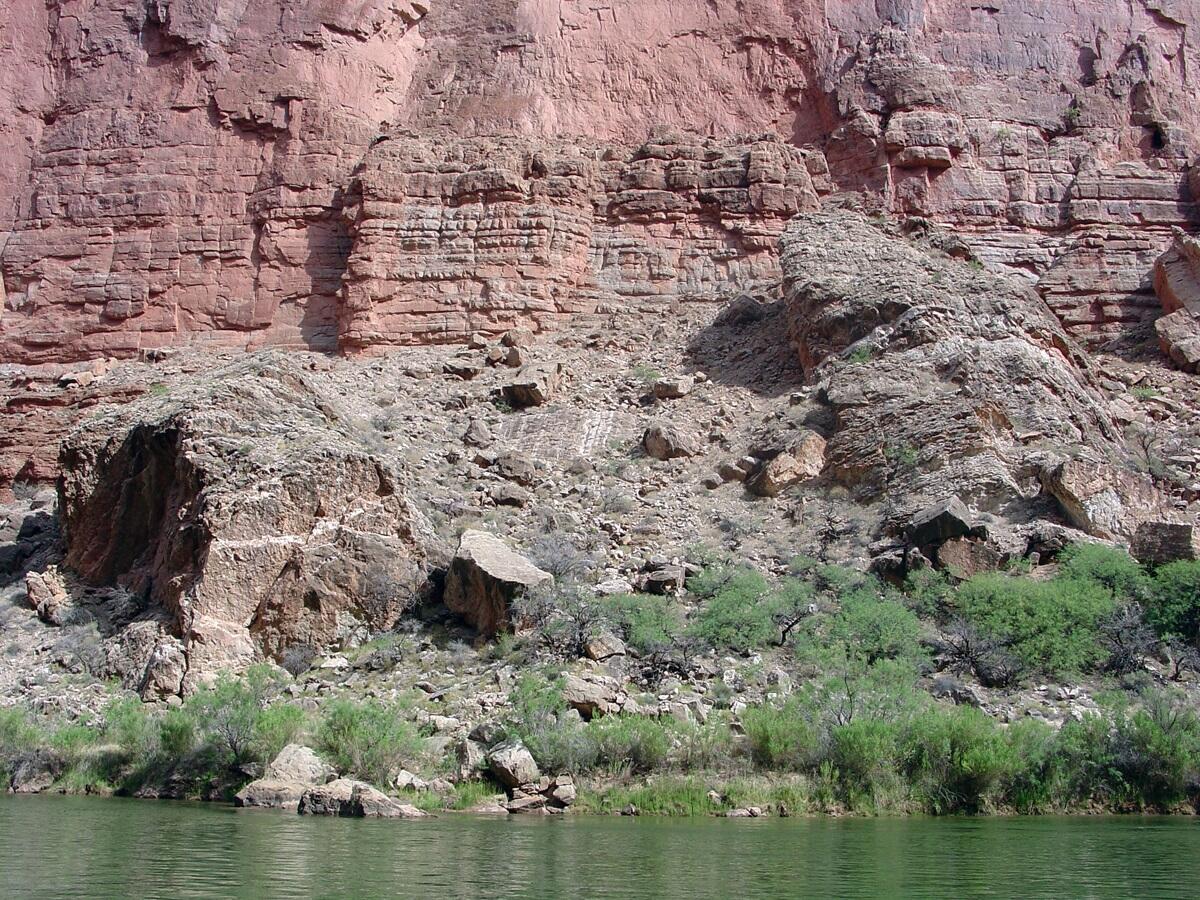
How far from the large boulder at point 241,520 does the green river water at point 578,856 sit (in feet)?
14.1

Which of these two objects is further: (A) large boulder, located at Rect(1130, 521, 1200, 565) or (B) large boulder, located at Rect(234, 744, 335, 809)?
(A) large boulder, located at Rect(1130, 521, 1200, 565)

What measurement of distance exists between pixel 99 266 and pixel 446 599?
15821mm

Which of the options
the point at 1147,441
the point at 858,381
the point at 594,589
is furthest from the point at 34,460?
the point at 1147,441

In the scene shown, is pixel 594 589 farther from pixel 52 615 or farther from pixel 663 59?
pixel 663 59

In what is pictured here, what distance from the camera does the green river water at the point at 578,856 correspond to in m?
8.73

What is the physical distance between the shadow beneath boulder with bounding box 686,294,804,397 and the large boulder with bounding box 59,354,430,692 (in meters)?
8.11

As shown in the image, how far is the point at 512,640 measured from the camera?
16.3 metres

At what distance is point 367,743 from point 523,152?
1812cm

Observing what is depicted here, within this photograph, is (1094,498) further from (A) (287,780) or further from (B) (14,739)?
(B) (14,739)

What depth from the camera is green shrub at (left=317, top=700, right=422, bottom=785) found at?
1364cm

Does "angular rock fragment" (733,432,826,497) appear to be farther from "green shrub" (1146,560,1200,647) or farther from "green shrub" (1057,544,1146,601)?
"green shrub" (1146,560,1200,647)

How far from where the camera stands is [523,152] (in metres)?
28.8

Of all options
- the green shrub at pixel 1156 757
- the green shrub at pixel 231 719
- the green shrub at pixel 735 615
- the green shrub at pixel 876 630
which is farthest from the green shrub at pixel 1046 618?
the green shrub at pixel 231 719

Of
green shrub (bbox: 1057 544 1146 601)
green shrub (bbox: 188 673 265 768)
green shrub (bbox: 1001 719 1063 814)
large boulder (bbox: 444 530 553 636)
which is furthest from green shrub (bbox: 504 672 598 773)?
green shrub (bbox: 1057 544 1146 601)
